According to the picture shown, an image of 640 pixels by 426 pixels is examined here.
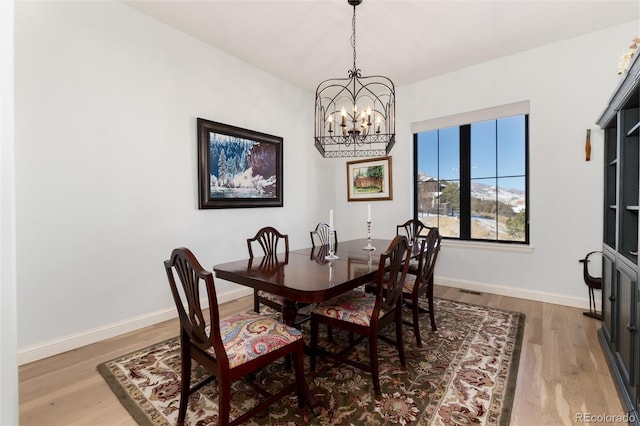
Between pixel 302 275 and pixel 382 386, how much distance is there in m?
0.83

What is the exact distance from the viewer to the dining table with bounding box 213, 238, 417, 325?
162 centimetres

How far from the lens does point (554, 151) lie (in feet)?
10.5

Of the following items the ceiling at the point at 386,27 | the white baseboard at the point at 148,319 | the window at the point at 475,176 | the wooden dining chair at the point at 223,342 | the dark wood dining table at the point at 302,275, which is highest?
the ceiling at the point at 386,27

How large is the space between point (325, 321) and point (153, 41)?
2.97 meters

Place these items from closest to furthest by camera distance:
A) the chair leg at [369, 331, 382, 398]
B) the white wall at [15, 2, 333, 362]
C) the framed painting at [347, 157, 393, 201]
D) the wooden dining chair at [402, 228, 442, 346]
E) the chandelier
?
the chair leg at [369, 331, 382, 398], the white wall at [15, 2, 333, 362], the wooden dining chair at [402, 228, 442, 346], the chandelier, the framed painting at [347, 157, 393, 201]

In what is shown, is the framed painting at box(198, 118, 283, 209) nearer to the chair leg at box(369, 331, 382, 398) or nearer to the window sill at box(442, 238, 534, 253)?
the chair leg at box(369, 331, 382, 398)

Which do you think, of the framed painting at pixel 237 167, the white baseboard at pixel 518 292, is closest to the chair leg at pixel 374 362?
the framed painting at pixel 237 167

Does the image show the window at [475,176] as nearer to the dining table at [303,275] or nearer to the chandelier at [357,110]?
the chandelier at [357,110]

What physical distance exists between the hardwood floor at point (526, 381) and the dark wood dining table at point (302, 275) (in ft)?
3.11

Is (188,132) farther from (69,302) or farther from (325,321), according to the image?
(325,321)

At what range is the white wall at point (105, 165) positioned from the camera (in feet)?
7.11

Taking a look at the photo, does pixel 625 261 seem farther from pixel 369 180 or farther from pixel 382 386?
pixel 369 180

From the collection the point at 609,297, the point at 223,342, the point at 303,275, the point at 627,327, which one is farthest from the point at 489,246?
the point at 223,342

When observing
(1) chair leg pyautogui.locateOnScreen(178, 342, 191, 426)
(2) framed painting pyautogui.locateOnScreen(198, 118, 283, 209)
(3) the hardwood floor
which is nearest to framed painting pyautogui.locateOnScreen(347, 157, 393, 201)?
(2) framed painting pyautogui.locateOnScreen(198, 118, 283, 209)
